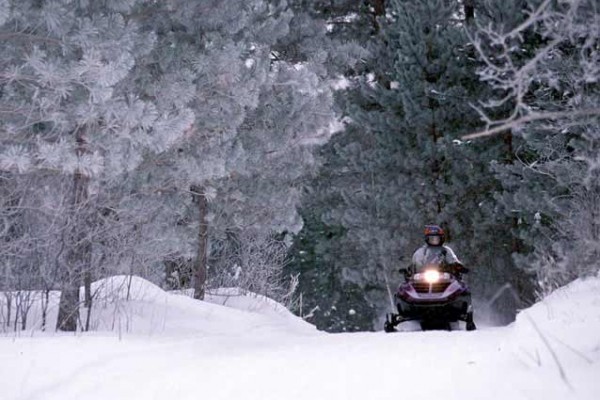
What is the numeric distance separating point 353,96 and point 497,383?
18.6m

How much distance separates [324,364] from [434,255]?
544 centimetres

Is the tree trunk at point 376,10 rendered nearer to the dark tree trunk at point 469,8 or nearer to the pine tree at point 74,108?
the dark tree trunk at point 469,8

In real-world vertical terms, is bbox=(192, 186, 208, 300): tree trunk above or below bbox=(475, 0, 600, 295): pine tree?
below

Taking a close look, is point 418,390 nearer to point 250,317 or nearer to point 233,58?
point 233,58

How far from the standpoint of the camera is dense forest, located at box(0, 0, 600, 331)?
26.8 ft

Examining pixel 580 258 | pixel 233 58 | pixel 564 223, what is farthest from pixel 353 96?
pixel 233 58

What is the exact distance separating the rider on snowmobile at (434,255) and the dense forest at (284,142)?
5.67 feet

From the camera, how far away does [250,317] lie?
1209cm

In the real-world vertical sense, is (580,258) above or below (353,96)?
below

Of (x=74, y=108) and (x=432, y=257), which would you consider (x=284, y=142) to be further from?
(x=74, y=108)

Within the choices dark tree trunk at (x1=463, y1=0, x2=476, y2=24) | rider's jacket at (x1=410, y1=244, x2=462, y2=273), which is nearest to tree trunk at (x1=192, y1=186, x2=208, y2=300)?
rider's jacket at (x1=410, y1=244, x2=462, y2=273)

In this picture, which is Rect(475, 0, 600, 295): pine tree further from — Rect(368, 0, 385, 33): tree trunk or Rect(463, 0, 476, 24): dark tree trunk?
Rect(368, 0, 385, 33): tree trunk

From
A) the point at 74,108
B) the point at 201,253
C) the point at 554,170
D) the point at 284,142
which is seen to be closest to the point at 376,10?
the point at 554,170

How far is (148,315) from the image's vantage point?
33.6 ft
